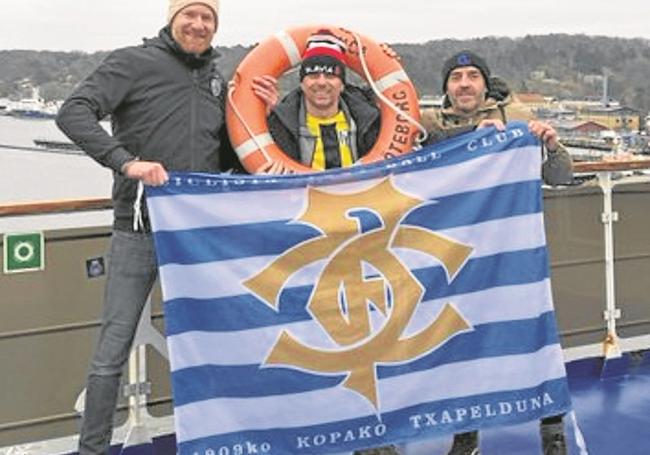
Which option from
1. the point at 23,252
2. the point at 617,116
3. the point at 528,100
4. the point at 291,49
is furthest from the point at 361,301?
the point at 617,116

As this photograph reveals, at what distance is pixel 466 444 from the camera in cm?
276

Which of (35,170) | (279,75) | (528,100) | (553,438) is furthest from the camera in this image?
(35,170)

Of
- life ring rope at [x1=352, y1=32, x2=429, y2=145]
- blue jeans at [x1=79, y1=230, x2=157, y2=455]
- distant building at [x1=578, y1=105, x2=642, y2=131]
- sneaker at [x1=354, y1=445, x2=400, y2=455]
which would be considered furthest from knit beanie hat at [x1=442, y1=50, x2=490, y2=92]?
distant building at [x1=578, y1=105, x2=642, y2=131]

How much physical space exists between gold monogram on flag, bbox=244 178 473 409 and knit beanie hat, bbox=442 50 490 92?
43cm

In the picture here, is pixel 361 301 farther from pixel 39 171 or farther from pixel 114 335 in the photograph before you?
pixel 39 171

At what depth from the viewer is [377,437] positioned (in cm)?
250

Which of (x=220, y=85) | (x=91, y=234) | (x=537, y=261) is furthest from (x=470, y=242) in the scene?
(x=91, y=234)

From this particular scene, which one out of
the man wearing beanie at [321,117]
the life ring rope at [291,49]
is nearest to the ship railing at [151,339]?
the man wearing beanie at [321,117]

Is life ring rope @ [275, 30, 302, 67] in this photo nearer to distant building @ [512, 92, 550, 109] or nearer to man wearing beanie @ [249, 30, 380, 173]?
man wearing beanie @ [249, 30, 380, 173]

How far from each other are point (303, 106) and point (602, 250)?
1891 mm

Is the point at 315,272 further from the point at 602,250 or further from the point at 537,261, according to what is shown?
the point at 602,250

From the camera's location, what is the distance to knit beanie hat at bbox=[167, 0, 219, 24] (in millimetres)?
2414

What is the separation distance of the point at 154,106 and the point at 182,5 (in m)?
0.29

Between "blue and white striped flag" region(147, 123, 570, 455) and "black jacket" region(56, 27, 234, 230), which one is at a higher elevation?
"black jacket" region(56, 27, 234, 230)
